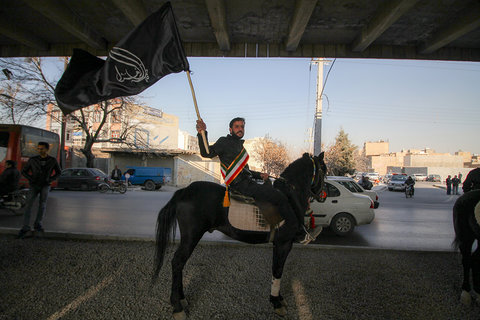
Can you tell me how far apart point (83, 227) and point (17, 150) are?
7.74 metres

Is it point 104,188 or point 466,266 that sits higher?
point 466,266

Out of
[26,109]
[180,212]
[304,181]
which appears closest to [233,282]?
[180,212]

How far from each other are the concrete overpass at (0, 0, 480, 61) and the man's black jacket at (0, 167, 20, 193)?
368cm

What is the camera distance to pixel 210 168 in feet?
108

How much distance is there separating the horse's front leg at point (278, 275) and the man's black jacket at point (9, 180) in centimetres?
895

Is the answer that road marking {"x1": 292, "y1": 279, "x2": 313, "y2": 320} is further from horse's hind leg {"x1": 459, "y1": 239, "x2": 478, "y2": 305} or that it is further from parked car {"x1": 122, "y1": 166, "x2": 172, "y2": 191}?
parked car {"x1": 122, "y1": 166, "x2": 172, "y2": 191}

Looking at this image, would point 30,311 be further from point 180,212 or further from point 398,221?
point 398,221

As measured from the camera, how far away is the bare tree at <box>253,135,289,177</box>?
3681cm

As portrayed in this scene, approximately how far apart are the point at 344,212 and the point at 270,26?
A: 214 inches

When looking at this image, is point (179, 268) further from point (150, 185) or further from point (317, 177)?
point (150, 185)

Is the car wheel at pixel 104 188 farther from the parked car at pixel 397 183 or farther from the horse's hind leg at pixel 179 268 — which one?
the parked car at pixel 397 183

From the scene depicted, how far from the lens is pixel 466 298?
138 inches

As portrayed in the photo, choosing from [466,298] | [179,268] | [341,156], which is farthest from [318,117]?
[341,156]

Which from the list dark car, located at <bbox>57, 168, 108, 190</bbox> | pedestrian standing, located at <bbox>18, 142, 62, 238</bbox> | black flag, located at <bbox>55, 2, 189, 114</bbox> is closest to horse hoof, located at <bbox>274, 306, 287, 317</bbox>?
black flag, located at <bbox>55, 2, 189, 114</bbox>
